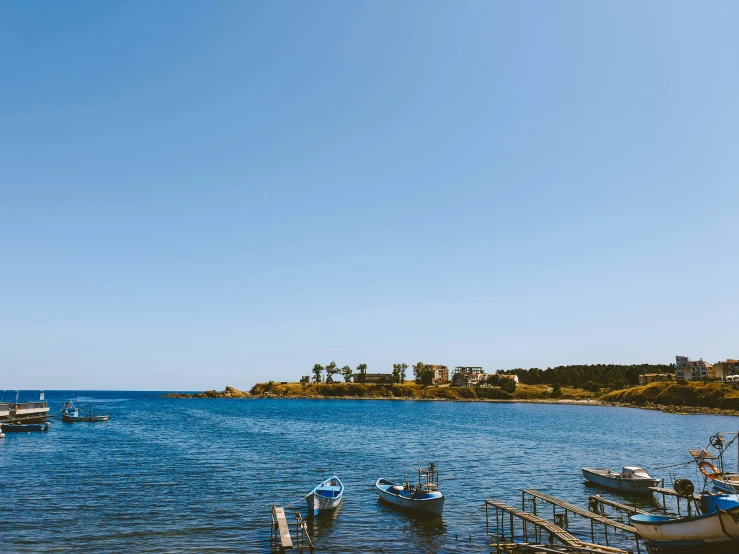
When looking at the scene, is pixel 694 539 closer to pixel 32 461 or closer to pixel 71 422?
pixel 32 461

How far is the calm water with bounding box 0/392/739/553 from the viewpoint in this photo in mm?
37156

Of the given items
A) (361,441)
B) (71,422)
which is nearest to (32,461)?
(361,441)

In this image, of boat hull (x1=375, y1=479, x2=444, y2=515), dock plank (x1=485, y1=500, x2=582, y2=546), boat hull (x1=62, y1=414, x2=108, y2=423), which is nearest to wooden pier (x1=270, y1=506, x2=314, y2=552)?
boat hull (x1=375, y1=479, x2=444, y2=515)

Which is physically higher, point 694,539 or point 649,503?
point 694,539

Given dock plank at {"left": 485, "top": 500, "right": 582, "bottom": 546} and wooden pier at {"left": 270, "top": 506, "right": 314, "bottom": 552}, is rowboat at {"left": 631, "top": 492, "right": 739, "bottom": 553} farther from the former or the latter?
wooden pier at {"left": 270, "top": 506, "right": 314, "bottom": 552}

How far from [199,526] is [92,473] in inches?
1196

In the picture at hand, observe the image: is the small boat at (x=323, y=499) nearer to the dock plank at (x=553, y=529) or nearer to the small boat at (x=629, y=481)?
the dock plank at (x=553, y=529)

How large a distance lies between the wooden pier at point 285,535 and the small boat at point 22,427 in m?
98.6

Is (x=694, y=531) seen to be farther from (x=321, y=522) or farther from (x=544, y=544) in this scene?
(x=321, y=522)

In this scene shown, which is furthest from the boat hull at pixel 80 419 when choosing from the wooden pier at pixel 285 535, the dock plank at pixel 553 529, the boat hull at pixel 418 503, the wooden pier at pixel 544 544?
the dock plank at pixel 553 529

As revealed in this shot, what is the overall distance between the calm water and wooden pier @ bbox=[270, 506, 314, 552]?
105 cm

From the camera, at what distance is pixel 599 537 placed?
37.3 meters

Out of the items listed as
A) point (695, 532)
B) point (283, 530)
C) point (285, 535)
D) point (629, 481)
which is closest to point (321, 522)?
point (283, 530)

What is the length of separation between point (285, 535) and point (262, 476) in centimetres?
2910
